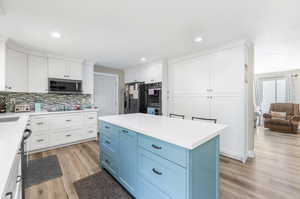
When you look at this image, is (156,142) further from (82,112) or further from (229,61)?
(82,112)

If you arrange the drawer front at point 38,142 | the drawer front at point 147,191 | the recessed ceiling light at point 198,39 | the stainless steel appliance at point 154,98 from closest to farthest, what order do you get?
the drawer front at point 147,191 < the recessed ceiling light at point 198,39 < the drawer front at point 38,142 < the stainless steel appliance at point 154,98

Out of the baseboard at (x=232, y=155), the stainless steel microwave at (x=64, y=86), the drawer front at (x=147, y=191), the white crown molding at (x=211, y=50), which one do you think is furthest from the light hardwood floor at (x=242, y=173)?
the white crown molding at (x=211, y=50)

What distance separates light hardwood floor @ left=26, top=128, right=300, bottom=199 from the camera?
1.70 metres

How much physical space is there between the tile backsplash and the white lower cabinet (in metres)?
0.59

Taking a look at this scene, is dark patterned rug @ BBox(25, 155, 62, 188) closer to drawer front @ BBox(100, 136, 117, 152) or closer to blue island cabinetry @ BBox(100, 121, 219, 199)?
drawer front @ BBox(100, 136, 117, 152)

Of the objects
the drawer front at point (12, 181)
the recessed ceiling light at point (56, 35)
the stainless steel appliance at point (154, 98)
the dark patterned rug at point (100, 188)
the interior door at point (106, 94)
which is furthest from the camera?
the interior door at point (106, 94)

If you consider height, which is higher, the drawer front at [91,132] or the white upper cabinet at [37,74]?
the white upper cabinet at [37,74]

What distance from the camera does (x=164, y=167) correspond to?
1190 millimetres

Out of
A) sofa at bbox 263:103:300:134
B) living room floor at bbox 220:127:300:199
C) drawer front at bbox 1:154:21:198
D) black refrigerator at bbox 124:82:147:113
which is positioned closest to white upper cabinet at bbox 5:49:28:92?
black refrigerator at bbox 124:82:147:113

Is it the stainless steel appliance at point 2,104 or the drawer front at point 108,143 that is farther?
the stainless steel appliance at point 2,104

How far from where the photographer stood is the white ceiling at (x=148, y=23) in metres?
1.58

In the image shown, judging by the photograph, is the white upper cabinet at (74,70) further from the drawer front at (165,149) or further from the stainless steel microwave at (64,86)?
the drawer front at (165,149)

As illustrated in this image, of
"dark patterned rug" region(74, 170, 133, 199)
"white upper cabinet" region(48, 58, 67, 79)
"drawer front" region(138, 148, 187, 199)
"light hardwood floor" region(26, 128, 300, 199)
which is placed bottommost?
"dark patterned rug" region(74, 170, 133, 199)

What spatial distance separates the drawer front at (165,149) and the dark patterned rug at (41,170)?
1706 millimetres
